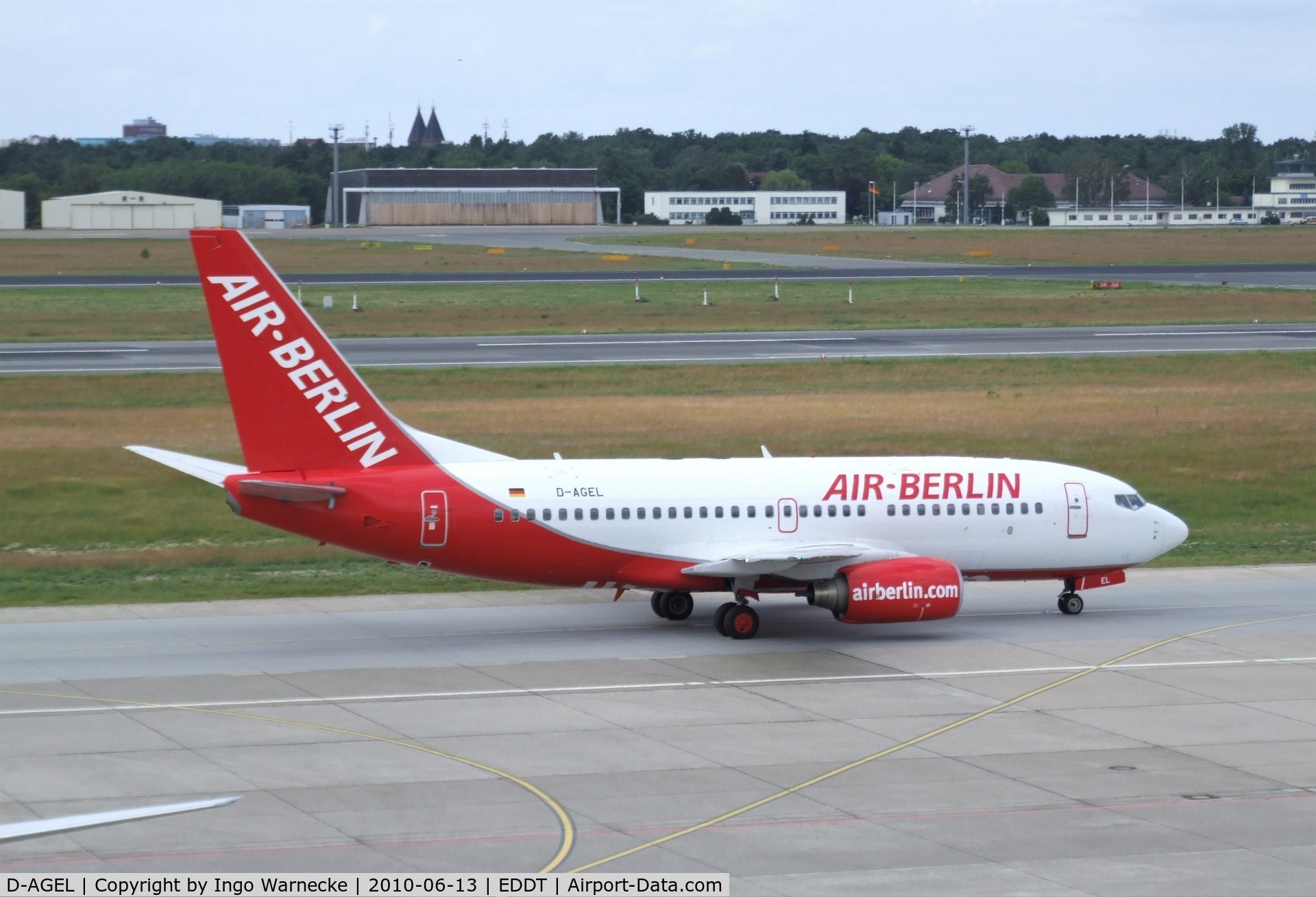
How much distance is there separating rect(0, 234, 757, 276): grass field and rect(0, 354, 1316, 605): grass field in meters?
64.2

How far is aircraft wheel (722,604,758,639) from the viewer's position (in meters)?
31.9

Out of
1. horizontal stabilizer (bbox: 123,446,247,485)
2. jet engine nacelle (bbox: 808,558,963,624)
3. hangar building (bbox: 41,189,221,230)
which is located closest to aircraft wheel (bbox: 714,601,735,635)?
jet engine nacelle (bbox: 808,558,963,624)

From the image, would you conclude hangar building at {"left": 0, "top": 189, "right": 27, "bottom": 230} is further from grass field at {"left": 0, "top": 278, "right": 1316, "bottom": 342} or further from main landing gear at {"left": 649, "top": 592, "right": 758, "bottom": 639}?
main landing gear at {"left": 649, "top": 592, "right": 758, "bottom": 639}

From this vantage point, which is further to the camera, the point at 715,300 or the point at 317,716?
the point at 715,300

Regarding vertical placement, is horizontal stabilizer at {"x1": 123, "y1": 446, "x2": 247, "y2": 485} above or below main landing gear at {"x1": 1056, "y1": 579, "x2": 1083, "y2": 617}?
above

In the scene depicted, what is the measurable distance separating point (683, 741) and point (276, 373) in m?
11.1

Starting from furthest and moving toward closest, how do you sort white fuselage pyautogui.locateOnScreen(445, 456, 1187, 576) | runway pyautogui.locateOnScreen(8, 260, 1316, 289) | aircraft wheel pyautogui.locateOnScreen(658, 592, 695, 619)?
runway pyautogui.locateOnScreen(8, 260, 1316, 289), aircraft wheel pyautogui.locateOnScreen(658, 592, 695, 619), white fuselage pyautogui.locateOnScreen(445, 456, 1187, 576)

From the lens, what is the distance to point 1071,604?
35031mm

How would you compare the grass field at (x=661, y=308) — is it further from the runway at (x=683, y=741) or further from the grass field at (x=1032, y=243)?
the runway at (x=683, y=741)

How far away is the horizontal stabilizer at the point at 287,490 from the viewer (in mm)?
29344

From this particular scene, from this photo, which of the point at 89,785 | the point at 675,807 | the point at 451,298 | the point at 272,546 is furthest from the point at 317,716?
the point at 451,298

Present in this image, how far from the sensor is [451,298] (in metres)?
105

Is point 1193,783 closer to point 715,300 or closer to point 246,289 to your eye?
point 246,289

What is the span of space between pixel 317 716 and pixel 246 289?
8.73 m
